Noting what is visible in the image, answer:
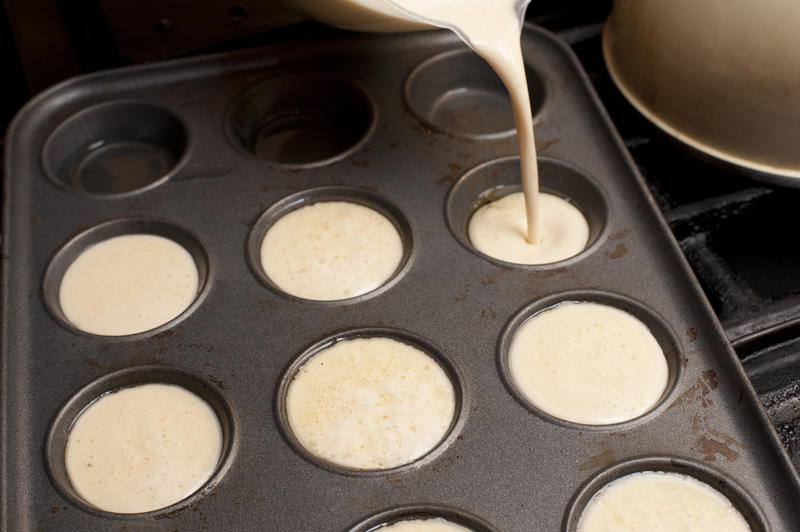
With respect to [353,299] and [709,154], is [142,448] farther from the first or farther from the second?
[709,154]

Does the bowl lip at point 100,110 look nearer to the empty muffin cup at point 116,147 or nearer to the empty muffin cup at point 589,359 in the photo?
the empty muffin cup at point 116,147

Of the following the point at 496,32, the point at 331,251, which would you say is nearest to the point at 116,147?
the point at 331,251

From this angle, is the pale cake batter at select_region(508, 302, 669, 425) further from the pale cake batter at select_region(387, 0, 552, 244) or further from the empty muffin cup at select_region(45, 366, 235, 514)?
Result: the empty muffin cup at select_region(45, 366, 235, 514)

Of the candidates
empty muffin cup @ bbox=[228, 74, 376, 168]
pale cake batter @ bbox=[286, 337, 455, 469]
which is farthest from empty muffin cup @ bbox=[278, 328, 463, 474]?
empty muffin cup @ bbox=[228, 74, 376, 168]

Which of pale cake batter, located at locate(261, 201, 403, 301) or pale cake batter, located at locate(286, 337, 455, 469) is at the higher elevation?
pale cake batter, located at locate(261, 201, 403, 301)

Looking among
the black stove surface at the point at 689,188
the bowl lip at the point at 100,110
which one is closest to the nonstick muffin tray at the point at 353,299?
the bowl lip at the point at 100,110

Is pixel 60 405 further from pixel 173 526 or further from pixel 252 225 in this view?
pixel 252 225
